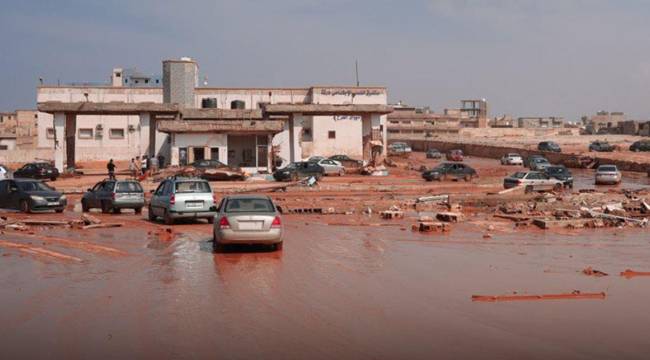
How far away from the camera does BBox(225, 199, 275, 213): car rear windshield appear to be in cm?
1883

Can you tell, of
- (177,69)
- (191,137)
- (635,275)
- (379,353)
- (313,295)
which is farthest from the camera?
(177,69)

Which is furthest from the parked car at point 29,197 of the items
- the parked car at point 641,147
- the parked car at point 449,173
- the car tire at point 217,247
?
the parked car at point 641,147

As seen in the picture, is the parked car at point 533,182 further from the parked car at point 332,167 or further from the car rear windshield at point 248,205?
the car rear windshield at point 248,205

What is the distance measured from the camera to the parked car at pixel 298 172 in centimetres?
5203

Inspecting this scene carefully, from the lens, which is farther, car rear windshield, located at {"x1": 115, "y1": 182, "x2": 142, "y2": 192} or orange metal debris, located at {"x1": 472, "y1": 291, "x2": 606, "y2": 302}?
car rear windshield, located at {"x1": 115, "y1": 182, "x2": 142, "y2": 192}

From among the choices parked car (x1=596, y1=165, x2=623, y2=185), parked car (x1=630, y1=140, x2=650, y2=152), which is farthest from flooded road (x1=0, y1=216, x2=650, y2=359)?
parked car (x1=630, y1=140, x2=650, y2=152)

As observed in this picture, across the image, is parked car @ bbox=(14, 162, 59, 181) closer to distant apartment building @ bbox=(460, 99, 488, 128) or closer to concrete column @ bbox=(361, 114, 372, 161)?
concrete column @ bbox=(361, 114, 372, 161)

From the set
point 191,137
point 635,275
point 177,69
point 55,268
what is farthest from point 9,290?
point 177,69

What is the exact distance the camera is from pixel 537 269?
54.9 feet

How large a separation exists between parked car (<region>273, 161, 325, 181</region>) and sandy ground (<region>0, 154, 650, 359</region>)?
27579mm

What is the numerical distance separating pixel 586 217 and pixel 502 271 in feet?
43.2

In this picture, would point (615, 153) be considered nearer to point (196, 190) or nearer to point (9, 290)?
point (196, 190)

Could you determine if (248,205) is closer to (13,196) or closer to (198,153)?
(13,196)

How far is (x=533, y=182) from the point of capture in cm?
4400
